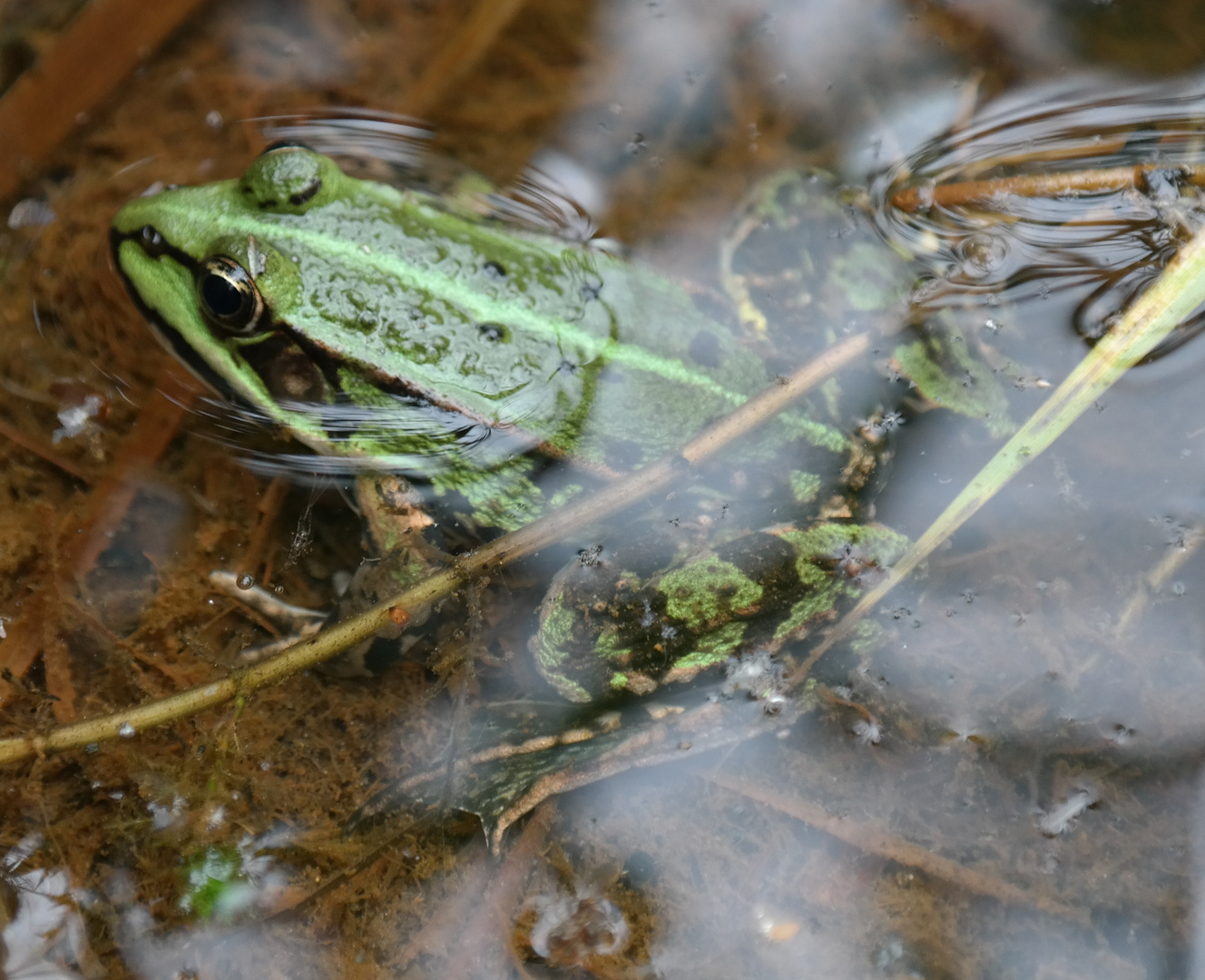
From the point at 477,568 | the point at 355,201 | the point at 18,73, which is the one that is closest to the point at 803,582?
the point at 477,568

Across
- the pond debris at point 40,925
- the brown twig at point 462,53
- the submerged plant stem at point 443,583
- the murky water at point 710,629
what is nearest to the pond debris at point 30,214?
the murky water at point 710,629

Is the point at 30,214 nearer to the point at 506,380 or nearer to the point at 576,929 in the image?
the point at 506,380

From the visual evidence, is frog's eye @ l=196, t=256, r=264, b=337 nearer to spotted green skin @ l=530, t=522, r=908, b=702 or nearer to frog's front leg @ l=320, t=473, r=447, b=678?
frog's front leg @ l=320, t=473, r=447, b=678

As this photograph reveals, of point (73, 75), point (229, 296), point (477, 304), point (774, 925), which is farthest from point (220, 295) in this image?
point (774, 925)

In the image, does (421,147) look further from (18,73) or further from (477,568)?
(477,568)

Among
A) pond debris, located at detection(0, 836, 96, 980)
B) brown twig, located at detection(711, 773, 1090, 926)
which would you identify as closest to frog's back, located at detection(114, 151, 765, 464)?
brown twig, located at detection(711, 773, 1090, 926)

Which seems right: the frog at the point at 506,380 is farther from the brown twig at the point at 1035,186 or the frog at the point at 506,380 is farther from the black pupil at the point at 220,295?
the brown twig at the point at 1035,186
